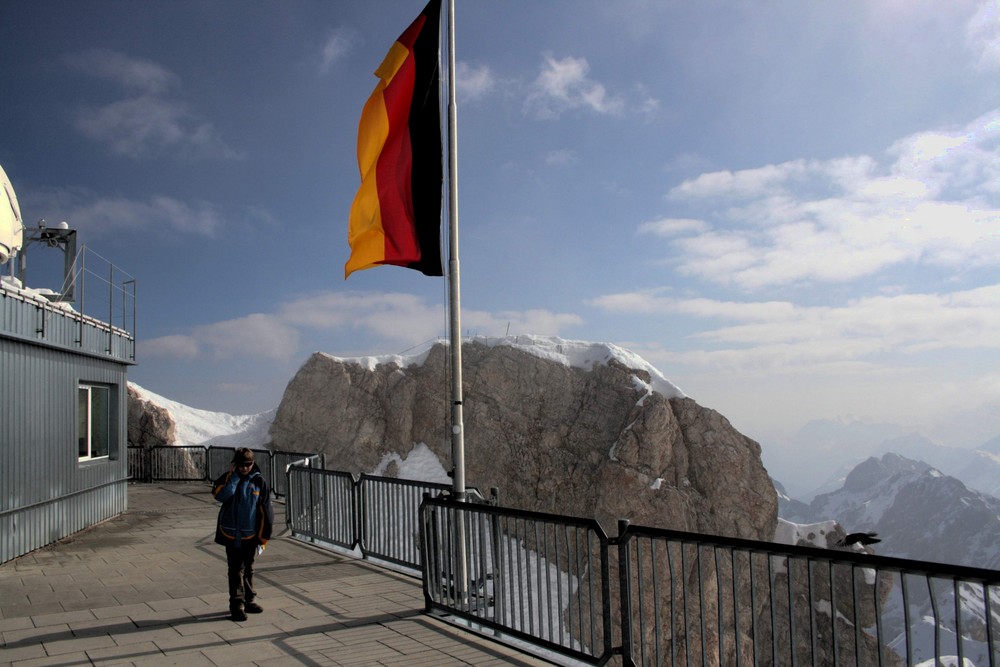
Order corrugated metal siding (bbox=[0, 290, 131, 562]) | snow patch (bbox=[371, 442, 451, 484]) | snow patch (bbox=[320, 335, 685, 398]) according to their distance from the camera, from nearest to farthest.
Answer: corrugated metal siding (bbox=[0, 290, 131, 562]) → snow patch (bbox=[371, 442, 451, 484]) → snow patch (bbox=[320, 335, 685, 398])

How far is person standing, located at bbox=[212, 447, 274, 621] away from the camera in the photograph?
7445 mm

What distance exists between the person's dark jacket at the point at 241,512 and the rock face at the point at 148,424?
28.7m

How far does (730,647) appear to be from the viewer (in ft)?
91.2

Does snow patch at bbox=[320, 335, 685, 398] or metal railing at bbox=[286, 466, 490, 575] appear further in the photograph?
snow patch at bbox=[320, 335, 685, 398]

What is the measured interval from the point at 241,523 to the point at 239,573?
0.52 meters

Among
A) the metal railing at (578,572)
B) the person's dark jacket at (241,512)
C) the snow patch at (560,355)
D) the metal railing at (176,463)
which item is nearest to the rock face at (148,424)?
the metal railing at (176,463)

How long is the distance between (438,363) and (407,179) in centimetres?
3029

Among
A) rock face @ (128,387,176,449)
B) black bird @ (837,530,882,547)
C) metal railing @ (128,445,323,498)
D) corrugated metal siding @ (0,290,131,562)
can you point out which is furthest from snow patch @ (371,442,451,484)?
black bird @ (837,530,882,547)

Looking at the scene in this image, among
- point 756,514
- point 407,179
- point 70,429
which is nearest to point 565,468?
point 756,514

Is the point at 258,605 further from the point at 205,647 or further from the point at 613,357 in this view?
the point at 613,357

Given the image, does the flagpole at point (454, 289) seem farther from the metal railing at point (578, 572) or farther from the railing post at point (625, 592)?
the railing post at point (625, 592)

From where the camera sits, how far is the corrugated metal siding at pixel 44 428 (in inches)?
424

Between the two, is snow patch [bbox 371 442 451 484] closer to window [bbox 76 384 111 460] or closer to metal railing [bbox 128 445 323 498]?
metal railing [bbox 128 445 323 498]

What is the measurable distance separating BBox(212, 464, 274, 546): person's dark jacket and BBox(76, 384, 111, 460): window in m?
8.03
